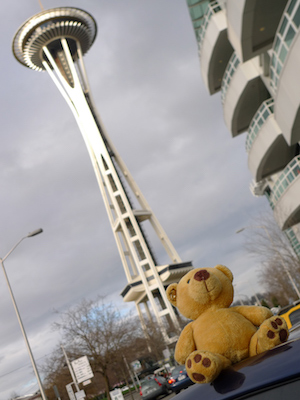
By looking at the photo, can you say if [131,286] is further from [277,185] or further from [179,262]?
[277,185]

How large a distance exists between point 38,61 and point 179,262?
43.5m

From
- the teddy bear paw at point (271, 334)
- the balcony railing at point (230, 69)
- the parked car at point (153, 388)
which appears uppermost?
the balcony railing at point (230, 69)

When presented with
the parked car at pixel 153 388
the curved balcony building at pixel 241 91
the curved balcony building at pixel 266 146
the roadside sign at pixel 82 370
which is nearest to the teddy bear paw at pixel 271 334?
the curved balcony building at pixel 266 146

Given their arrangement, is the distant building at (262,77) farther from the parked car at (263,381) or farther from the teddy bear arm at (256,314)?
the parked car at (263,381)

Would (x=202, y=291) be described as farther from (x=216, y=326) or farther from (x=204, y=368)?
(x=204, y=368)

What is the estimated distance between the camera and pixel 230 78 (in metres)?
24.2

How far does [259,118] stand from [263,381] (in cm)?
2277

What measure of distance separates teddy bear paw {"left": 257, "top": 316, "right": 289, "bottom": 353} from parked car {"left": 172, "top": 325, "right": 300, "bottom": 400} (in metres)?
0.47

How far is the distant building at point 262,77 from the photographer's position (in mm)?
16953

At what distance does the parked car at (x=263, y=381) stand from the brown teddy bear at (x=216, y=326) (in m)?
0.22

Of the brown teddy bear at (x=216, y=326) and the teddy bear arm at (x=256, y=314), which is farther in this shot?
the teddy bear arm at (x=256, y=314)

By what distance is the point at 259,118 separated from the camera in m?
23.3

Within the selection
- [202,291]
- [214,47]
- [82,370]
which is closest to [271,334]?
[202,291]

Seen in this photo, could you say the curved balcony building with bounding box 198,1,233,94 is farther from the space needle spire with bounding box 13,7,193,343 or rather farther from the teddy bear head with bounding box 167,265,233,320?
the space needle spire with bounding box 13,7,193,343
